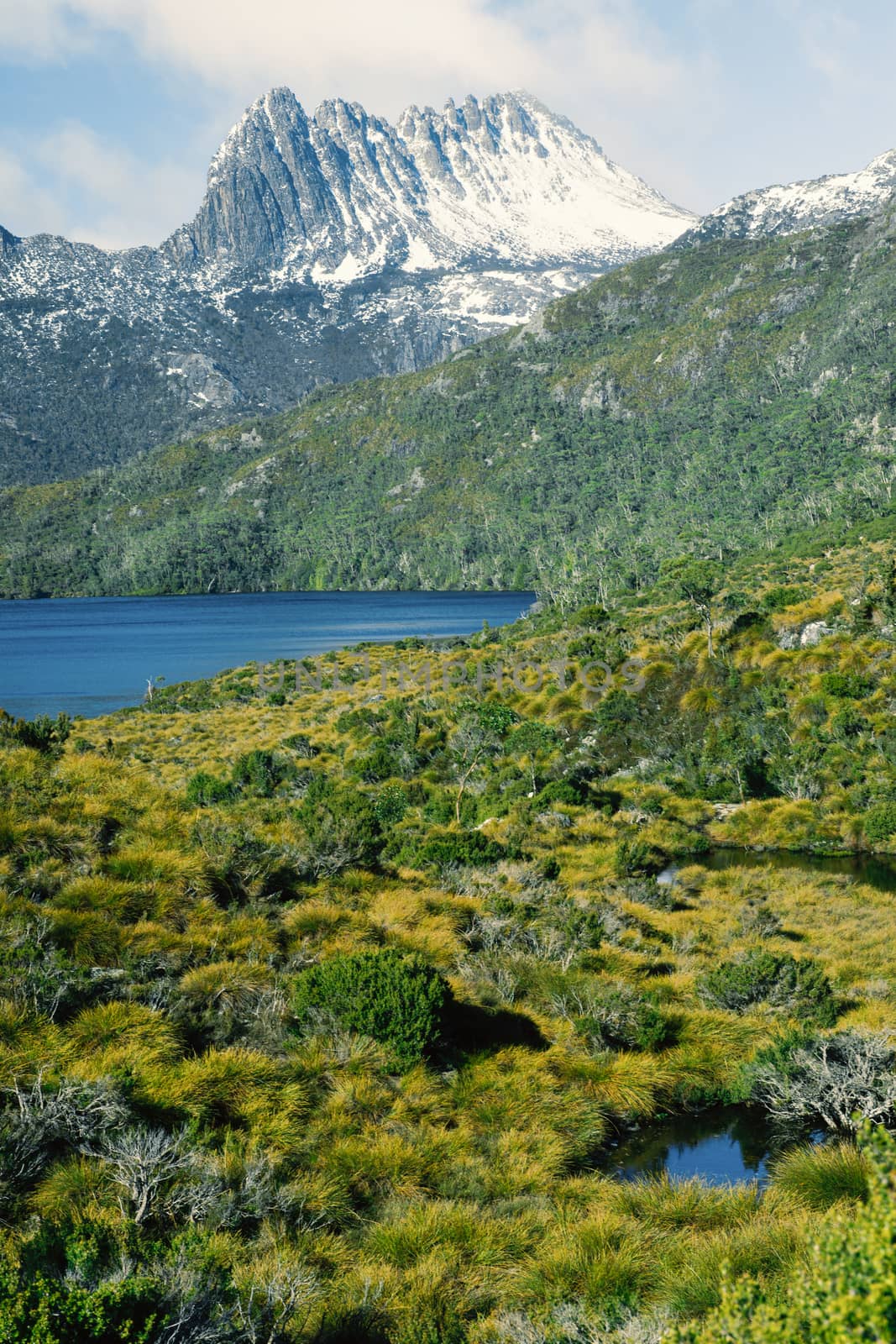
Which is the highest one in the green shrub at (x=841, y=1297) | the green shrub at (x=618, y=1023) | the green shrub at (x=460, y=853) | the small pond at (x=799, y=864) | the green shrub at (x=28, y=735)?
the green shrub at (x=28, y=735)

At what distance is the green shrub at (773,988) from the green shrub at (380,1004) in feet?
18.8

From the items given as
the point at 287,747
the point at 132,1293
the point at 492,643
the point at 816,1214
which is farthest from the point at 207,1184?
the point at 492,643

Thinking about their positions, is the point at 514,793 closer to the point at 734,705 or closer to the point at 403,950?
the point at 734,705

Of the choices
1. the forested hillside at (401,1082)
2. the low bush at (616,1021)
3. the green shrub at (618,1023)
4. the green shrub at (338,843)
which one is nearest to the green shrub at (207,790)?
the forested hillside at (401,1082)

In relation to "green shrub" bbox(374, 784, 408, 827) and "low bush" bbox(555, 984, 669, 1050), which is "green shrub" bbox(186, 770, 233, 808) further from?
"low bush" bbox(555, 984, 669, 1050)

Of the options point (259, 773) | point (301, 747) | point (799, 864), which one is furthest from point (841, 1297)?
point (301, 747)

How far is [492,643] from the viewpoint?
71.1m

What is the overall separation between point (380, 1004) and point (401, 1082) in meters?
0.85

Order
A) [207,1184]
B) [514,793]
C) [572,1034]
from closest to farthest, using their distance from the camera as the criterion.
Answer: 1. [207,1184]
2. [572,1034]
3. [514,793]

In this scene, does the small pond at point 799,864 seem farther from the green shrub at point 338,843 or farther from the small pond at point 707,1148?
the small pond at point 707,1148

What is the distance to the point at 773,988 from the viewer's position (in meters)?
13.8

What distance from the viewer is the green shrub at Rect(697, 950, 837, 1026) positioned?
44.1ft

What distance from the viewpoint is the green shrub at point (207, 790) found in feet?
90.6

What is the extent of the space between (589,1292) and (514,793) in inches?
1029
